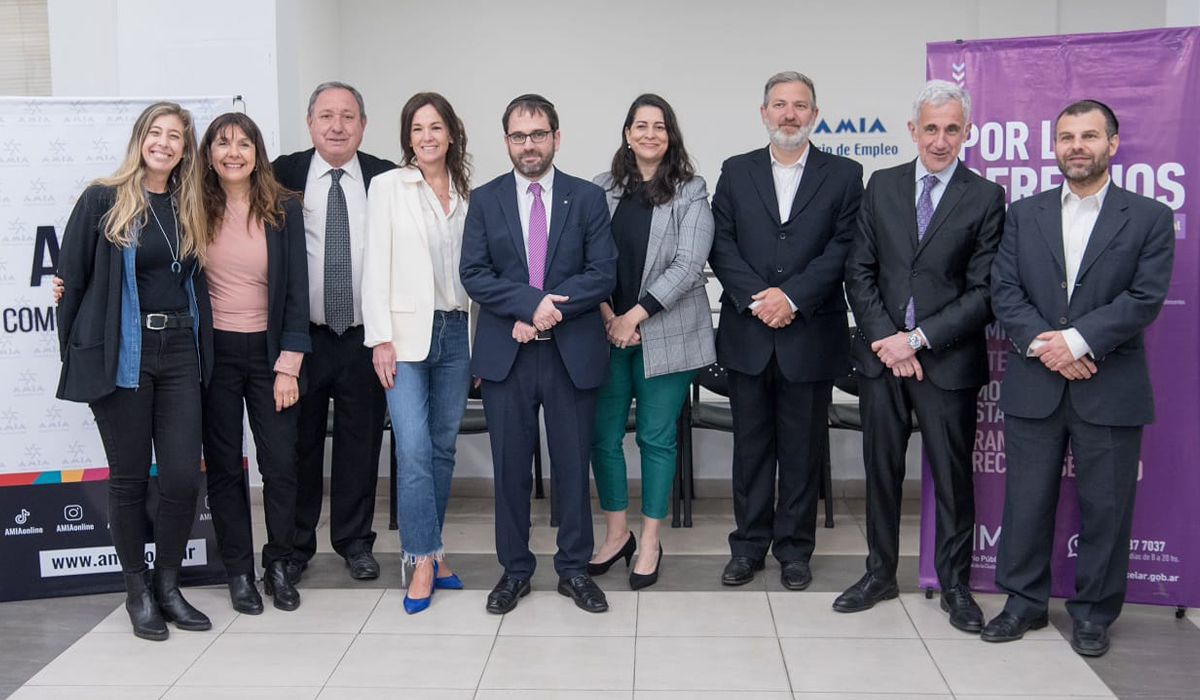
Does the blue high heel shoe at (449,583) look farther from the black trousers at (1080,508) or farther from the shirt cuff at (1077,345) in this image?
the shirt cuff at (1077,345)

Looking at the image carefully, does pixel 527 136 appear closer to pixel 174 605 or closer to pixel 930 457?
pixel 930 457

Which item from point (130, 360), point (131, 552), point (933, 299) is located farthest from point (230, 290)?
point (933, 299)

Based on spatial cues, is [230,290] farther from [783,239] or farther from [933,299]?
[933,299]

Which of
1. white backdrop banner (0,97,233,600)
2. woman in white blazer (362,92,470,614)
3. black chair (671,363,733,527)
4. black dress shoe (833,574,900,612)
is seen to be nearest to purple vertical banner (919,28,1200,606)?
black dress shoe (833,574,900,612)

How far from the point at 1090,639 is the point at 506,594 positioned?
1868mm

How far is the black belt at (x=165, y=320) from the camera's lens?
355 cm

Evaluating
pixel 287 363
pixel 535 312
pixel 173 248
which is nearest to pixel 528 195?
pixel 535 312

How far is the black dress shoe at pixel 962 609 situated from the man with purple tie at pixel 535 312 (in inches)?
45.1

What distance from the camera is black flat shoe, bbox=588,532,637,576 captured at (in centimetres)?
420

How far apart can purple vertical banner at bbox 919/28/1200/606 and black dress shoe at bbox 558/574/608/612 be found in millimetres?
1386

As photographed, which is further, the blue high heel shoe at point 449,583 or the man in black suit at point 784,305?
the blue high heel shoe at point 449,583

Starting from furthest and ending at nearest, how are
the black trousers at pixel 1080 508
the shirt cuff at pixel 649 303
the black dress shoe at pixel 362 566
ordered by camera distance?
the black dress shoe at pixel 362 566 → the shirt cuff at pixel 649 303 → the black trousers at pixel 1080 508

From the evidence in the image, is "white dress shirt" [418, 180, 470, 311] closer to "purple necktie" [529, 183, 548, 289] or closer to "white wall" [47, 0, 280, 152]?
"purple necktie" [529, 183, 548, 289]

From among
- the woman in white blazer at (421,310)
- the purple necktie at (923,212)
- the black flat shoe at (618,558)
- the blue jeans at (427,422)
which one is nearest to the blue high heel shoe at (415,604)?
the woman in white blazer at (421,310)
